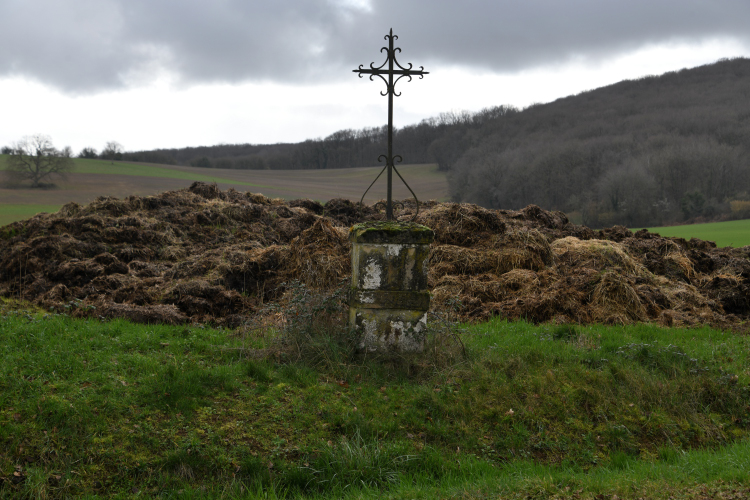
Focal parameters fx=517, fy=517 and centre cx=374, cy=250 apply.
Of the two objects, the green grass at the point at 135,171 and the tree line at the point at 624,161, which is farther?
the green grass at the point at 135,171

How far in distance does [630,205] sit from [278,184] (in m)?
33.1

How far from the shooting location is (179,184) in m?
42.5

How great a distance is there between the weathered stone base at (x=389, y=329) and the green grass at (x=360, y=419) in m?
0.24

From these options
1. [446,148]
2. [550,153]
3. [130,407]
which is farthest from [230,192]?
[446,148]

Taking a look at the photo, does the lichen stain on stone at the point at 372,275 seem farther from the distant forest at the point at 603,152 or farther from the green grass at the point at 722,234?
the distant forest at the point at 603,152

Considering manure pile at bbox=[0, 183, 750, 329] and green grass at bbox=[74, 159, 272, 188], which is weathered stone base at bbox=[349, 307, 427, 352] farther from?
green grass at bbox=[74, 159, 272, 188]

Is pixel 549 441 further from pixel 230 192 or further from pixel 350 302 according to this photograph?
pixel 230 192

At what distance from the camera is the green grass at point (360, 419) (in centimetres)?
373

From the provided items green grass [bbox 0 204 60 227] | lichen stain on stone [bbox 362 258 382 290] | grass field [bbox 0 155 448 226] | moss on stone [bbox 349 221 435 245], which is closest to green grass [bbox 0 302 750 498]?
lichen stain on stone [bbox 362 258 382 290]

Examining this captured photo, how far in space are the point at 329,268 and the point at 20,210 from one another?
23534 millimetres

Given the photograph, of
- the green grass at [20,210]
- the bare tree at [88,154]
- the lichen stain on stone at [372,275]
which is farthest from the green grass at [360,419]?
the bare tree at [88,154]

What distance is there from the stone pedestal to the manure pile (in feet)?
3.44

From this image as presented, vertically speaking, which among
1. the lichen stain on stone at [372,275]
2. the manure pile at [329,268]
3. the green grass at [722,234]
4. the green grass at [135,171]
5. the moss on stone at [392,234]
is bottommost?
the green grass at [722,234]

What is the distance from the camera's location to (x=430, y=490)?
3629 mm
